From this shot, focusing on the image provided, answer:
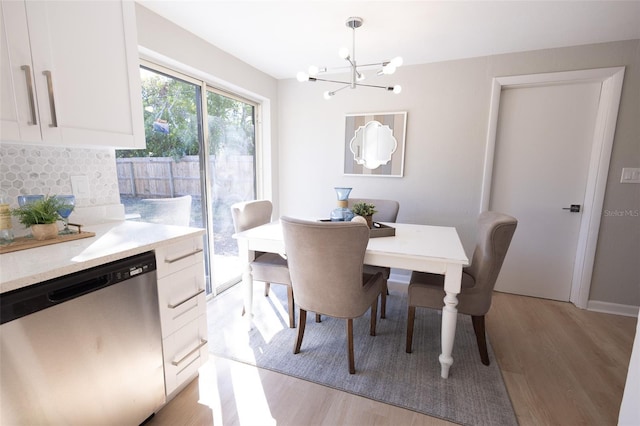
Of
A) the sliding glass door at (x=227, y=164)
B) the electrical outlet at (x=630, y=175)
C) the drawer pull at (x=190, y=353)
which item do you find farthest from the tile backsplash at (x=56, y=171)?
the electrical outlet at (x=630, y=175)

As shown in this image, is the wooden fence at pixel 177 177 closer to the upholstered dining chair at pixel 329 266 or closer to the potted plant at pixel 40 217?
the potted plant at pixel 40 217

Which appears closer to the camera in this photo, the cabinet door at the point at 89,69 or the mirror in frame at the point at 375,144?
the cabinet door at the point at 89,69

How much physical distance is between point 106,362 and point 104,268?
1.28 feet

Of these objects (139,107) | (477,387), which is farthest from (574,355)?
(139,107)

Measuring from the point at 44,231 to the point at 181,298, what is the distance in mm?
665

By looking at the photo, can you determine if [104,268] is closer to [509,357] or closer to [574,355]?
[509,357]

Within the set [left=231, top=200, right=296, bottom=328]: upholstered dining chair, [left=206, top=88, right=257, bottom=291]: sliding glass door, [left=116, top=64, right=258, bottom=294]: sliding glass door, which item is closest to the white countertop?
[left=116, top=64, right=258, bottom=294]: sliding glass door

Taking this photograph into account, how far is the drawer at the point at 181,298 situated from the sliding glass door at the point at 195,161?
2.49 feet

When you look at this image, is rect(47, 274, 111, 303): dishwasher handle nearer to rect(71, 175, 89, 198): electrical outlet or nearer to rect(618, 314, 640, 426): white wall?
rect(71, 175, 89, 198): electrical outlet

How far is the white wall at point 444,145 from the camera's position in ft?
7.89

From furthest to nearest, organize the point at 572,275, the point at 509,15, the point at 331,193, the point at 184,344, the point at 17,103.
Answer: the point at 331,193 < the point at 572,275 < the point at 509,15 < the point at 184,344 < the point at 17,103

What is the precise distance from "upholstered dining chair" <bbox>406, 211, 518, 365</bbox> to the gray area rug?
0.53 ft

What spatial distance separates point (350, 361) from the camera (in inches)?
69.1

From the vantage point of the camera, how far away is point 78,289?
105 centimetres
